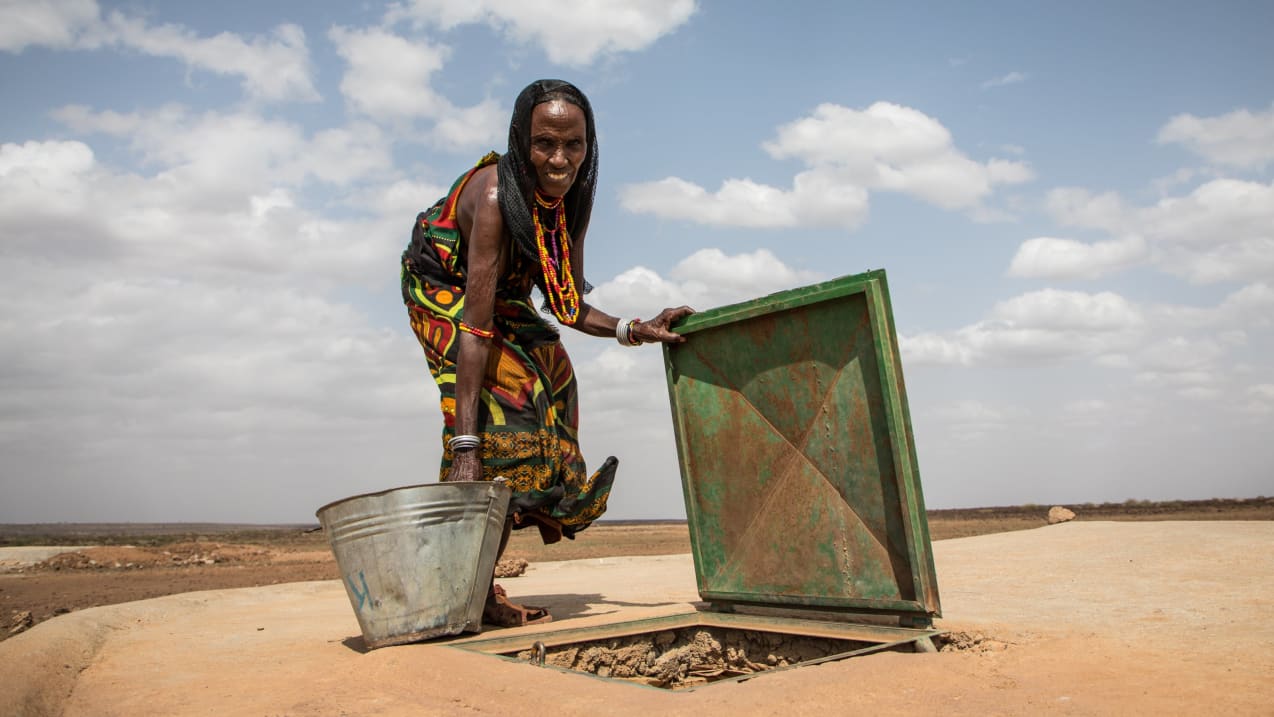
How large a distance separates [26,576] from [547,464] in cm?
968

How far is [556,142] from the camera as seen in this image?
3859mm

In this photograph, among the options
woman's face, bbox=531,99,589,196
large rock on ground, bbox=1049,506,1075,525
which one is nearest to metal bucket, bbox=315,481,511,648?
woman's face, bbox=531,99,589,196

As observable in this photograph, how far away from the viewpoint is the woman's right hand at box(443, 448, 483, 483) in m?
3.69

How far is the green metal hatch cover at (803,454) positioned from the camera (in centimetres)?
333

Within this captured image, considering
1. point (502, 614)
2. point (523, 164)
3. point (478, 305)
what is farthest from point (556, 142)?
point (502, 614)

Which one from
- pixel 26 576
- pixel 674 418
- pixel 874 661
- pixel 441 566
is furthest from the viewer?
pixel 26 576

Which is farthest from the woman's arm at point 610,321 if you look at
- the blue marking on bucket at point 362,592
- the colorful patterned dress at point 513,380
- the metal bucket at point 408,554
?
the blue marking on bucket at point 362,592

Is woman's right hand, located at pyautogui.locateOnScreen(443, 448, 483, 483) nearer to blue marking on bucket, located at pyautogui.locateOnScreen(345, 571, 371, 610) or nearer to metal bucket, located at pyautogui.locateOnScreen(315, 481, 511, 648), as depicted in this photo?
metal bucket, located at pyautogui.locateOnScreen(315, 481, 511, 648)

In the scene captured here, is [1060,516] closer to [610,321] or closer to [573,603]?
[573,603]

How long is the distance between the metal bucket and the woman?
14.2 inches

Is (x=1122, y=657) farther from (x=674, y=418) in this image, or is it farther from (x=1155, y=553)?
(x=1155, y=553)

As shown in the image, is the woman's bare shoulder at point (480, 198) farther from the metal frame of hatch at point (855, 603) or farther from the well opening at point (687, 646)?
the well opening at point (687, 646)

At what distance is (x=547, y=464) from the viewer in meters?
3.98

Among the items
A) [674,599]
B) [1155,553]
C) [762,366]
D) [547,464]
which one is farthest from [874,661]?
[1155,553]
